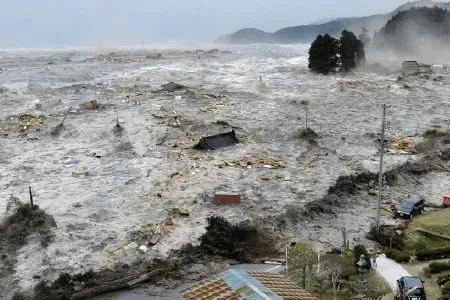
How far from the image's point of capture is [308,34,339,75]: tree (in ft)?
211

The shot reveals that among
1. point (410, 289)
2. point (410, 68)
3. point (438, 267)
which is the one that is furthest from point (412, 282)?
point (410, 68)

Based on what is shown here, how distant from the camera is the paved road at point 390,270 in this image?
1716 centimetres

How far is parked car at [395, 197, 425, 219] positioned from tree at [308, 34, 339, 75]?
4281 centimetres

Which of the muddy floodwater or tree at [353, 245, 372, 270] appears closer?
tree at [353, 245, 372, 270]

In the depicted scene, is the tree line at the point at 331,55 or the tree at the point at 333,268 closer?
the tree at the point at 333,268

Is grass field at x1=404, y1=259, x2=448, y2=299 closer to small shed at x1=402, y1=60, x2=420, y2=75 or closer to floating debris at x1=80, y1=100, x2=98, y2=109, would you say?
floating debris at x1=80, y1=100, x2=98, y2=109

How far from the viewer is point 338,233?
70.0 feet

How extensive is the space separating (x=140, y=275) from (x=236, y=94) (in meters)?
34.2

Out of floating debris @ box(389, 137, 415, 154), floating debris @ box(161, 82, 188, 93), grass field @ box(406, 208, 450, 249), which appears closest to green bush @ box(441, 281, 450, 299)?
grass field @ box(406, 208, 450, 249)

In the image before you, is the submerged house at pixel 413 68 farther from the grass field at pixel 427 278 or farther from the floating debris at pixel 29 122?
the grass field at pixel 427 278

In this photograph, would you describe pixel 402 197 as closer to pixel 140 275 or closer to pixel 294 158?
pixel 294 158

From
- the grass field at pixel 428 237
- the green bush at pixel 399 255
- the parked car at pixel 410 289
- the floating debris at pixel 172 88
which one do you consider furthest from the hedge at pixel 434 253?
the floating debris at pixel 172 88

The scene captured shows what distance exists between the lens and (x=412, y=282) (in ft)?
51.7

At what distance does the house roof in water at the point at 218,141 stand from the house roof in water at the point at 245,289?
21487 millimetres
